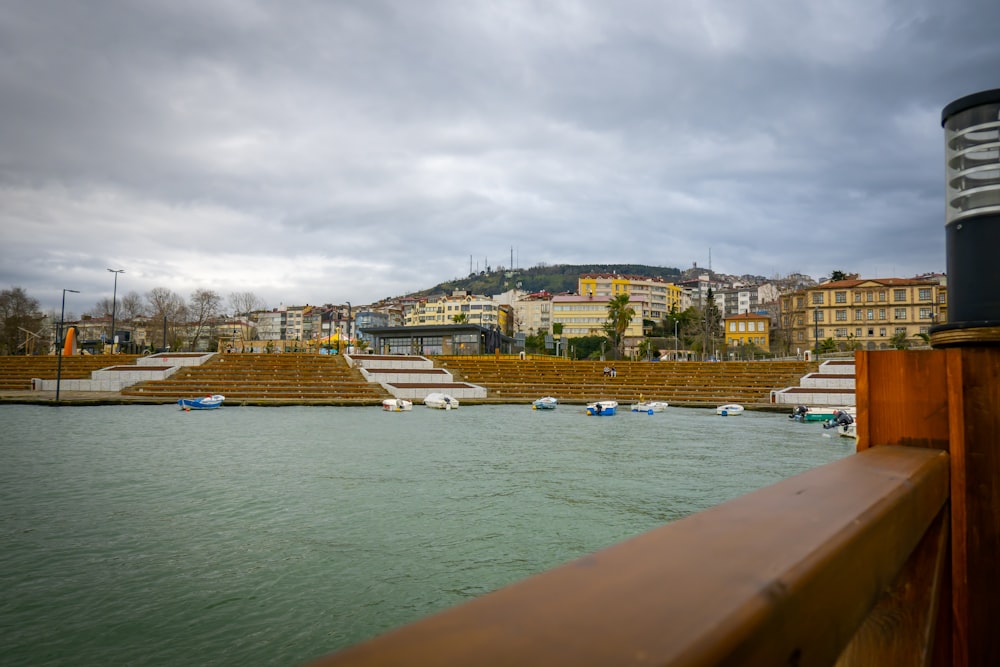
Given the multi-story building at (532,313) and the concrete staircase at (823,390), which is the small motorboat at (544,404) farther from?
A: the multi-story building at (532,313)

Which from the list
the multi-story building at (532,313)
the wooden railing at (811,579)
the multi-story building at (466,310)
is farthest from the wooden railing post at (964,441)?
the multi-story building at (532,313)

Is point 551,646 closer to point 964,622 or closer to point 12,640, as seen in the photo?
point 964,622

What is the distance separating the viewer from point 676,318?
97875 millimetres

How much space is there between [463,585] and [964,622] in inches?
205

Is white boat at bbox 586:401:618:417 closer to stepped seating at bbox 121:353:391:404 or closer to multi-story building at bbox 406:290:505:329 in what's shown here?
stepped seating at bbox 121:353:391:404

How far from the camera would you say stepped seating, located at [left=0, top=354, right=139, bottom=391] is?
40.2 m

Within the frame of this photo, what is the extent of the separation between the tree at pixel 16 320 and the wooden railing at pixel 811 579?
3347 inches

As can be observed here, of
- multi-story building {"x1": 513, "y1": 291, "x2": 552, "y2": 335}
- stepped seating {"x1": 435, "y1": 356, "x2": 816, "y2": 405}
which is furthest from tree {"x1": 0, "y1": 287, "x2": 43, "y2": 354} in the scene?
multi-story building {"x1": 513, "y1": 291, "x2": 552, "y2": 335}

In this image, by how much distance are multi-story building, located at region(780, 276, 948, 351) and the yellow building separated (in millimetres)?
11442

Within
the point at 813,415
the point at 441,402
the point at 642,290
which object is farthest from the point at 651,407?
the point at 642,290

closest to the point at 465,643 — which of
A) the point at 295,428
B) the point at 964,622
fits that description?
the point at 964,622

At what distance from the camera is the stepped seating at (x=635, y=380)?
123ft

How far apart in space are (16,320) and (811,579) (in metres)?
89.6

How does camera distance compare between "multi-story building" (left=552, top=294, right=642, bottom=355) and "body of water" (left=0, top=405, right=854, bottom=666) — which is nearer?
"body of water" (left=0, top=405, right=854, bottom=666)
